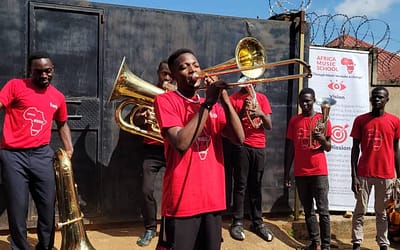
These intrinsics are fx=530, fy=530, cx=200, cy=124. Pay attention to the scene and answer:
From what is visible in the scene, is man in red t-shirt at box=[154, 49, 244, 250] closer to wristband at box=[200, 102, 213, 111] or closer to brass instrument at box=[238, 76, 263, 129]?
wristband at box=[200, 102, 213, 111]

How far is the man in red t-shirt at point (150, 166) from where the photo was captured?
5.91 metres

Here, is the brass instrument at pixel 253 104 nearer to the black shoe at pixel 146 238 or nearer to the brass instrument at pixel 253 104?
the brass instrument at pixel 253 104

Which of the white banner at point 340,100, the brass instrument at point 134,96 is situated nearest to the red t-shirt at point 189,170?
the brass instrument at point 134,96

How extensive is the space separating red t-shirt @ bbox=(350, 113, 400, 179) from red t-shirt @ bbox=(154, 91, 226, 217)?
3.42m

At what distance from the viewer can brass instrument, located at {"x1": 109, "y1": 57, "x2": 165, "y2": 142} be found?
5.76m

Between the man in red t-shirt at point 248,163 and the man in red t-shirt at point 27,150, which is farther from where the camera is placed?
the man in red t-shirt at point 248,163

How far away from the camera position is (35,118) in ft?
16.4

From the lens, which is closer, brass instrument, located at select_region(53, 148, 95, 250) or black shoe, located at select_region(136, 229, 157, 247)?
brass instrument, located at select_region(53, 148, 95, 250)

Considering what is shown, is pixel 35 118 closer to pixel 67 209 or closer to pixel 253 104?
pixel 67 209

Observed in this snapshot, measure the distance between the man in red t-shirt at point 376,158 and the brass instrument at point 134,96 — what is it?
2498 millimetres

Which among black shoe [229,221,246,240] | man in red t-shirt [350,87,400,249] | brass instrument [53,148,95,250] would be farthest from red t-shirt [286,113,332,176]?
brass instrument [53,148,95,250]

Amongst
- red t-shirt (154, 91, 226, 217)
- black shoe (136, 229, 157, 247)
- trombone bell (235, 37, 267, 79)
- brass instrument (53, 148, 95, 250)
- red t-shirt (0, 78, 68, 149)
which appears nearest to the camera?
red t-shirt (154, 91, 226, 217)

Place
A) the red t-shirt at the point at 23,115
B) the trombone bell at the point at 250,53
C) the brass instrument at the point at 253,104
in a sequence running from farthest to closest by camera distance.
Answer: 1. the brass instrument at the point at 253,104
2. the red t-shirt at the point at 23,115
3. the trombone bell at the point at 250,53

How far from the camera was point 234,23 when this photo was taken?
7109 mm
